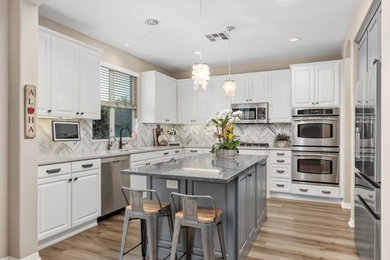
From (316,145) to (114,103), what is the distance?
381 cm

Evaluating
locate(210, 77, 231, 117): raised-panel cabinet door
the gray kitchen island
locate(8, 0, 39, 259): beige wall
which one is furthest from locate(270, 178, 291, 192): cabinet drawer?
locate(8, 0, 39, 259): beige wall

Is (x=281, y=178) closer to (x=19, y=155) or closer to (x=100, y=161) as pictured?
(x=100, y=161)

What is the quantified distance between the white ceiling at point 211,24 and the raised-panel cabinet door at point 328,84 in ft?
1.28

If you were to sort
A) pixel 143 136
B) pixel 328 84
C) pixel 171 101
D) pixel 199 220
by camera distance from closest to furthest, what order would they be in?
pixel 199 220
pixel 328 84
pixel 143 136
pixel 171 101

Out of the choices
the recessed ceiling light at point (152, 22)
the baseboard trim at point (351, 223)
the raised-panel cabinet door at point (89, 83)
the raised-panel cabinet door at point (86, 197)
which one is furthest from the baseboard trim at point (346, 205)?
the raised-panel cabinet door at point (89, 83)

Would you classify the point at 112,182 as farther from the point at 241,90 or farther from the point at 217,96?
the point at 241,90

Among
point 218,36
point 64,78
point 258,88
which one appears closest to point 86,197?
point 64,78

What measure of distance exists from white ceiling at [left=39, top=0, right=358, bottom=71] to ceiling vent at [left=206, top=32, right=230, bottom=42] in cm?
11

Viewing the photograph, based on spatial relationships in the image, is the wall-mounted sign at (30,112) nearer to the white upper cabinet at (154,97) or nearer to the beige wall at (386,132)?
the white upper cabinet at (154,97)

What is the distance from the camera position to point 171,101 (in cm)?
602

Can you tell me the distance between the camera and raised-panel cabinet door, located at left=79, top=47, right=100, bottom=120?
3650 millimetres

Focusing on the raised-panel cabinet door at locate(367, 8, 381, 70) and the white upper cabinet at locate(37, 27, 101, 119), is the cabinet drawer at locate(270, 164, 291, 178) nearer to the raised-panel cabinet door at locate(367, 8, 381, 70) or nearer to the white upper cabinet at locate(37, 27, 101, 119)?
the raised-panel cabinet door at locate(367, 8, 381, 70)

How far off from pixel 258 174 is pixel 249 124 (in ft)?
9.06

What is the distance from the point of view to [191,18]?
3.46 m
